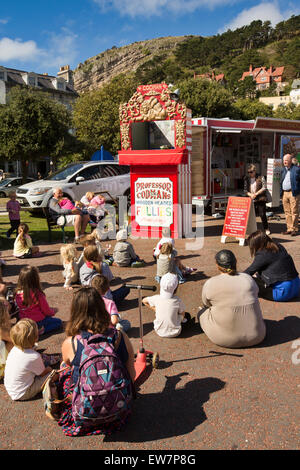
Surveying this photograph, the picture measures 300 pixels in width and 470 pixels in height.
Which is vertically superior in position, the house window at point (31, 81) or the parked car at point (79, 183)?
the house window at point (31, 81)

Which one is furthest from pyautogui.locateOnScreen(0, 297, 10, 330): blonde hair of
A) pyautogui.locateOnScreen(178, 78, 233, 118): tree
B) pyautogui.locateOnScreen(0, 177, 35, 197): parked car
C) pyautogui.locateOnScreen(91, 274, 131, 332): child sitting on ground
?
pyautogui.locateOnScreen(178, 78, 233, 118): tree

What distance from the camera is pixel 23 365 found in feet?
12.3

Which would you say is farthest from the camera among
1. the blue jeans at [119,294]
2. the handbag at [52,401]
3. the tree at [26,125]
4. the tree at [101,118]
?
the tree at [101,118]

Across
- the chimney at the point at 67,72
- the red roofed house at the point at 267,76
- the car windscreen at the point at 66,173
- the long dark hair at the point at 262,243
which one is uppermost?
the red roofed house at the point at 267,76

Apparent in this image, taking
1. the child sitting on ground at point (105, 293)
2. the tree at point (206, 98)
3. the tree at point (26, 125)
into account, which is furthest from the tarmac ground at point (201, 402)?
the tree at point (206, 98)

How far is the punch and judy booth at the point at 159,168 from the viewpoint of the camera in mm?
10406

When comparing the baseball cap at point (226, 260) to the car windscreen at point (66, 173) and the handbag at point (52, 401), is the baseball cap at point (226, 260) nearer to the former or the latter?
the handbag at point (52, 401)

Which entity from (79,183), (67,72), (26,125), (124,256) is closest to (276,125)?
(79,183)

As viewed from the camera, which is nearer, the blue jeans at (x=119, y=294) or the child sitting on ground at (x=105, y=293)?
the child sitting on ground at (x=105, y=293)

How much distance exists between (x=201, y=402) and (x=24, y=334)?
1.71 meters

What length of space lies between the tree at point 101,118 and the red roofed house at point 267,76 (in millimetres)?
122351

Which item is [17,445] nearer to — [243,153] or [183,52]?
[243,153]

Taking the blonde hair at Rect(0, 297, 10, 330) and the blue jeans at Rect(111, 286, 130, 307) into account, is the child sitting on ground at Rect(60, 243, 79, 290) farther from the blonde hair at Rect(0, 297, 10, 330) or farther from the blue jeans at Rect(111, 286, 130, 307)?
the blonde hair at Rect(0, 297, 10, 330)

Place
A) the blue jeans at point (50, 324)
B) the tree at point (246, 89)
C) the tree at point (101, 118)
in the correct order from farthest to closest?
the tree at point (246, 89), the tree at point (101, 118), the blue jeans at point (50, 324)
